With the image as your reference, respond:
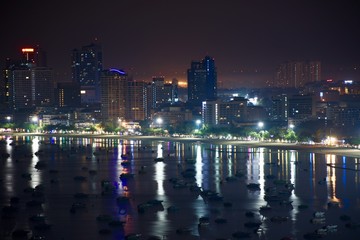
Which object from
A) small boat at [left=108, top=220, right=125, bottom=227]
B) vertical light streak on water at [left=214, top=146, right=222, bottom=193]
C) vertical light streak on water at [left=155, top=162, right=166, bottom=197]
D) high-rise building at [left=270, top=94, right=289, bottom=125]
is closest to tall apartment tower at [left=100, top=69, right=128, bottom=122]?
high-rise building at [left=270, top=94, right=289, bottom=125]

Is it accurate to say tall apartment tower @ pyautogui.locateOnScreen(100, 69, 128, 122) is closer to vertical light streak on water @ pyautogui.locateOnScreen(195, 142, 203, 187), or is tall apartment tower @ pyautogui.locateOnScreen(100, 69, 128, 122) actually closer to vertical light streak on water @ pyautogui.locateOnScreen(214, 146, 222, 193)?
vertical light streak on water @ pyautogui.locateOnScreen(195, 142, 203, 187)

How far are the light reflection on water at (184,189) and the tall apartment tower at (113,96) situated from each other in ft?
125

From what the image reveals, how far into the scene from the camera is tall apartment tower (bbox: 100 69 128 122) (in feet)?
301

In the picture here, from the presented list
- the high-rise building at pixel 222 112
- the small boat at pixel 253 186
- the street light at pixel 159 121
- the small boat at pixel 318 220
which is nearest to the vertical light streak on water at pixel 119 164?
the small boat at pixel 253 186

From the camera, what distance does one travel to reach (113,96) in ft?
304

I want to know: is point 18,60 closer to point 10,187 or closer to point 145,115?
point 145,115

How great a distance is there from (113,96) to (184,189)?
61851 millimetres

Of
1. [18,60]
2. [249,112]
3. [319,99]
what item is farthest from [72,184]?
[18,60]

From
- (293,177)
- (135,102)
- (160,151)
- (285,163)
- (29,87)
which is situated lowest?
(293,177)

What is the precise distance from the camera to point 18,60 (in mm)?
112562

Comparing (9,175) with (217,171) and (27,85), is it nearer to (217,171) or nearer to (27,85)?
(217,171)

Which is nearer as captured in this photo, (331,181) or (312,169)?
(331,181)

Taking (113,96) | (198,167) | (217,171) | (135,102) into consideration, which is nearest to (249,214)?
(217,171)

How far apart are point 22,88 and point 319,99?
121 feet
